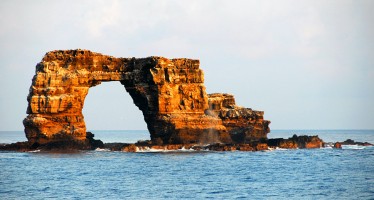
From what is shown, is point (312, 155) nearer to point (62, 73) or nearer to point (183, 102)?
point (183, 102)

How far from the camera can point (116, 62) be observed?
78688 millimetres

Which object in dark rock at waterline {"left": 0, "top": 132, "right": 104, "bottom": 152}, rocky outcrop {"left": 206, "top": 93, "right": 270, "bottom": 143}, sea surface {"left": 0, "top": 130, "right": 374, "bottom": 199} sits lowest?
sea surface {"left": 0, "top": 130, "right": 374, "bottom": 199}

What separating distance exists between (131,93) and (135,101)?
1.52 metres

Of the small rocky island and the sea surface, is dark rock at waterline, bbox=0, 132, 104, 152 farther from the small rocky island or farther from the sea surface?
the sea surface

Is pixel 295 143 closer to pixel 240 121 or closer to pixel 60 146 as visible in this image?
pixel 240 121

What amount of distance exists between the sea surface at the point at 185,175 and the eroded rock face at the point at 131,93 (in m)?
3.35

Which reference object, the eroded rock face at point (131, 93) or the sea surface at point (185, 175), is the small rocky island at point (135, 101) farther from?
the sea surface at point (185, 175)

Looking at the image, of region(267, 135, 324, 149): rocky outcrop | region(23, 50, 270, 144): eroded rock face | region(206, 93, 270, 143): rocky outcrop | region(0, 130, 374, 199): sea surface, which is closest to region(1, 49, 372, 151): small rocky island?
region(23, 50, 270, 144): eroded rock face

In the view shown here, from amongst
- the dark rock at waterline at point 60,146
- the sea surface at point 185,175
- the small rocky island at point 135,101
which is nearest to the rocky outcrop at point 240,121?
the small rocky island at point 135,101

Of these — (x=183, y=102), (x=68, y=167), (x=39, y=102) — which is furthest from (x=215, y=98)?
(x=68, y=167)

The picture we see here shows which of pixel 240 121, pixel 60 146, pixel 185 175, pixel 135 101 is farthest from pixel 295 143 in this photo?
pixel 185 175

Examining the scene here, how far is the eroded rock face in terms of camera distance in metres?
76.2

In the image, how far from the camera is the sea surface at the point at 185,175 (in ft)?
151

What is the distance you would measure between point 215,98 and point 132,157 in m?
19.6
